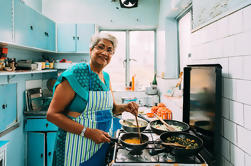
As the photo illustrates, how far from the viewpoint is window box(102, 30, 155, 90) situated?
12.4 ft

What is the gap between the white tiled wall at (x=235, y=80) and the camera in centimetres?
81

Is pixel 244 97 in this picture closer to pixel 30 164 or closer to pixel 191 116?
pixel 191 116

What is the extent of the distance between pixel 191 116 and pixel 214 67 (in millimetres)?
546

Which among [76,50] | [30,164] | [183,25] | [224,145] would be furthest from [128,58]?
[224,145]

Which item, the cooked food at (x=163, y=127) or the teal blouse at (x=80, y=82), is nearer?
the teal blouse at (x=80, y=82)

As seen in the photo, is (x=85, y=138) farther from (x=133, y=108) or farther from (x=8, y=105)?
(x=8, y=105)

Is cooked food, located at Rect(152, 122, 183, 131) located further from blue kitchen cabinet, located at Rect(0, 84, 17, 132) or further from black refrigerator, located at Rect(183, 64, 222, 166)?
blue kitchen cabinet, located at Rect(0, 84, 17, 132)

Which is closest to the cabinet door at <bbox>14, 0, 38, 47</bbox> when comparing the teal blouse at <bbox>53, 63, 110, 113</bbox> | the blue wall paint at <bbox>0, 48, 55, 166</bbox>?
the blue wall paint at <bbox>0, 48, 55, 166</bbox>

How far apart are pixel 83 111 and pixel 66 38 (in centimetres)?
247

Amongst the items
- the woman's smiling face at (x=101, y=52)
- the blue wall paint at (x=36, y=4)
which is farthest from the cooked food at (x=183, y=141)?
the blue wall paint at (x=36, y=4)

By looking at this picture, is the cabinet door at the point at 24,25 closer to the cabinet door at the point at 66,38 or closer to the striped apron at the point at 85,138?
the cabinet door at the point at 66,38

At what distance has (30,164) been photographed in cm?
263

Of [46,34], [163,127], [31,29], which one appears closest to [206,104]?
[163,127]

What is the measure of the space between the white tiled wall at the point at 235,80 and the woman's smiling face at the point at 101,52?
2.57 feet
